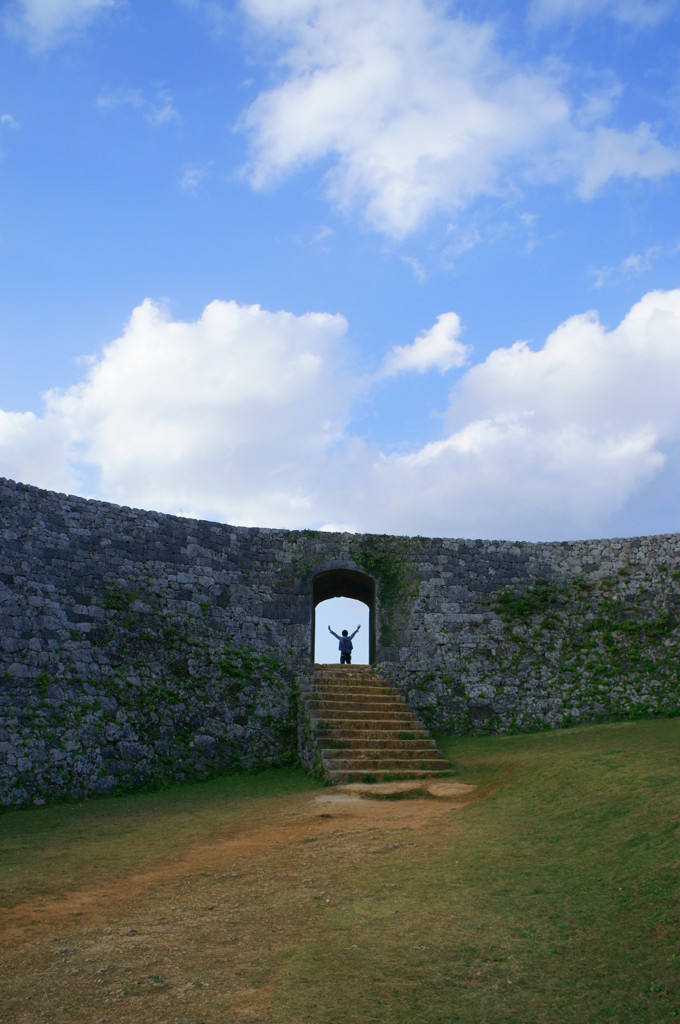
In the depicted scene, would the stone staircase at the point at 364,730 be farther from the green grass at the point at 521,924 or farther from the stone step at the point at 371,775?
the green grass at the point at 521,924

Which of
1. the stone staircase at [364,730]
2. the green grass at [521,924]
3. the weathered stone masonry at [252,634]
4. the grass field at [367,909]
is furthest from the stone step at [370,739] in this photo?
the green grass at [521,924]

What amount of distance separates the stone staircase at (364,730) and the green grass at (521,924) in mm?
3292

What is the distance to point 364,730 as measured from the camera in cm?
1378

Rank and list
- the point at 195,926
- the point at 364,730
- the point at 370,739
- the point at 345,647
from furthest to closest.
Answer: the point at 345,647 → the point at 364,730 → the point at 370,739 → the point at 195,926

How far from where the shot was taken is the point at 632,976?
16.3 feet

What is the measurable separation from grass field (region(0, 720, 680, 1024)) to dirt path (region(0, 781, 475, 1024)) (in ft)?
0.07

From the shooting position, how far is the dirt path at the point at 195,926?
5.01m

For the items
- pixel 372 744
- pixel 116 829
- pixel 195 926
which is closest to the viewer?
pixel 195 926

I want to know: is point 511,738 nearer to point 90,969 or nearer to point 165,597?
point 165,597

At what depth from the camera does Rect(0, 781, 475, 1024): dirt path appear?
5012mm

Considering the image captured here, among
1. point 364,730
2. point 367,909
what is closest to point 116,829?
point 364,730

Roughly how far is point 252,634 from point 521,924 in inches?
409

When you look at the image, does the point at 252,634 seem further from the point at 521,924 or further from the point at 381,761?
the point at 521,924

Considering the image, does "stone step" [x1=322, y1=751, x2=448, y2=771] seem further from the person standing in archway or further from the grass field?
the person standing in archway
